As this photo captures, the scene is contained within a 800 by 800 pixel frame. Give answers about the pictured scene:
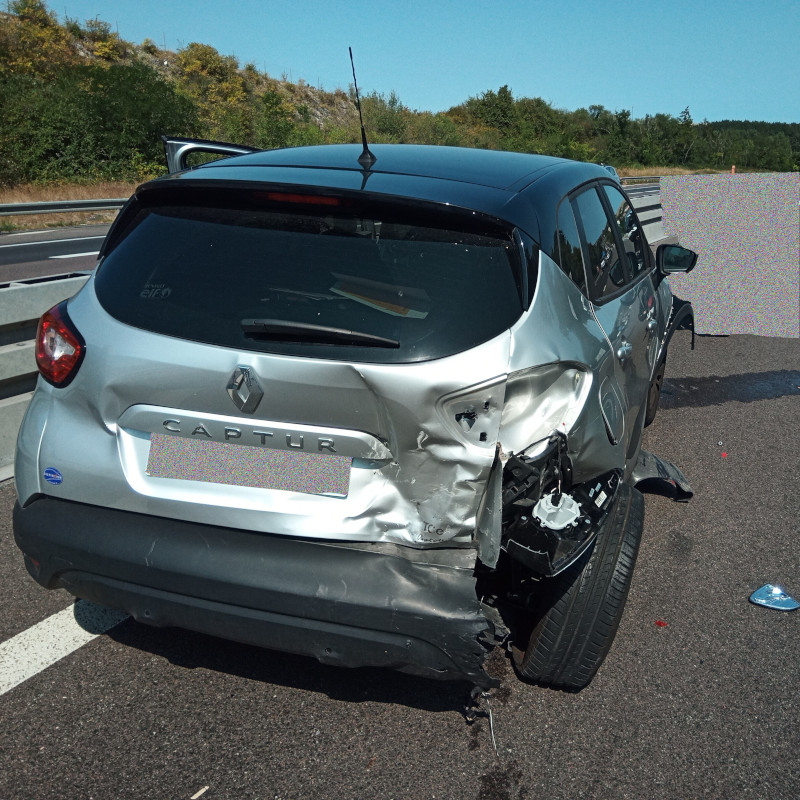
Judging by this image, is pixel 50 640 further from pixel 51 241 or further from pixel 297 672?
pixel 51 241

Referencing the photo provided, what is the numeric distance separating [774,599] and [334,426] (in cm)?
234

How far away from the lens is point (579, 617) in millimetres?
2670

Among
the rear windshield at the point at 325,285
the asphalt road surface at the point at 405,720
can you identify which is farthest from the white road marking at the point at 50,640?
the rear windshield at the point at 325,285

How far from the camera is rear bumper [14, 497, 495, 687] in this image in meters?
2.17

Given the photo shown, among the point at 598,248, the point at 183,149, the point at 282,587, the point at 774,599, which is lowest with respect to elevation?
the point at 774,599

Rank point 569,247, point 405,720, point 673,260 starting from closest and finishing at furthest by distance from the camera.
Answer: point 405,720 → point 569,247 → point 673,260

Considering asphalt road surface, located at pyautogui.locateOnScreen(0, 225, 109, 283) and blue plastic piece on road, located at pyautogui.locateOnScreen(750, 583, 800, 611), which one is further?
asphalt road surface, located at pyautogui.locateOnScreen(0, 225, 109, 283)

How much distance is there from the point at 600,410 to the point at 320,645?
1156 mm

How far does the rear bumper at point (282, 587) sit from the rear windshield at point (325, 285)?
0.57m

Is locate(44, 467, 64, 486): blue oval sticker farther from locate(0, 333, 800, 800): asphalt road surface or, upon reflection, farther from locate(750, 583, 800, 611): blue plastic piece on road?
locate(750, 583, 800, 611): blue plastic piece on road

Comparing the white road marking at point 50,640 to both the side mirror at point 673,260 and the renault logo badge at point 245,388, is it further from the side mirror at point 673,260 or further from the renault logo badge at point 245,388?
the side mirror at point 673,260

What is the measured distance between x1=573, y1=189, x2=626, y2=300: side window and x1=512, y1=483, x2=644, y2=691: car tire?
0.96 m

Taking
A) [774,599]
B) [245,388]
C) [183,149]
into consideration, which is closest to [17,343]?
[183,149]

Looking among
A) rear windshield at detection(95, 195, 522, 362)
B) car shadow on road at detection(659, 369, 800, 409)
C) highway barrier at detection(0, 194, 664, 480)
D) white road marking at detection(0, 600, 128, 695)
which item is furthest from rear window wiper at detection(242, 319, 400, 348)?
car shadow on road at detection(659, 369, 800, 409)
